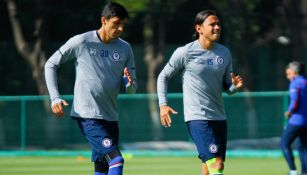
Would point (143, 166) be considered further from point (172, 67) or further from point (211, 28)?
point (211, 28)

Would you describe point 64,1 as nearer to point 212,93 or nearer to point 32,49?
point 32,49

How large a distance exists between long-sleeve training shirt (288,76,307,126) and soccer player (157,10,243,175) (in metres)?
5.64

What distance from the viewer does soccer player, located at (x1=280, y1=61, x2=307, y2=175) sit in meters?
16.7

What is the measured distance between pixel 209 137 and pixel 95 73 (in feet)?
4.93

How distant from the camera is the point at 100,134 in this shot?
10.5 m

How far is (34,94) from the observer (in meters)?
28.9

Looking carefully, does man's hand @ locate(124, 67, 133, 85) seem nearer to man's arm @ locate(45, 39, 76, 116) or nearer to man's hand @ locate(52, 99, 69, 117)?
man's arm @ locate(45, 39, 76, 116)

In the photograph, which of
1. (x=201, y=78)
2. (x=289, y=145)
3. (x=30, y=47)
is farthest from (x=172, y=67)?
(x=30, y=47)

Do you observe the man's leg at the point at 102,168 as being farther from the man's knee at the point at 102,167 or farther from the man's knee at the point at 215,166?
the man's knee at the point at 215,166

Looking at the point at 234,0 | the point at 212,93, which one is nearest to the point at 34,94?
the point at 234,0

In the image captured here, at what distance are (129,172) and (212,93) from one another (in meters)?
7.03

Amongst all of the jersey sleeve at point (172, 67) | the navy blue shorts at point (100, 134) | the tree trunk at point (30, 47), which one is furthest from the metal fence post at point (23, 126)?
the navy blue shorts at point (100, 134)

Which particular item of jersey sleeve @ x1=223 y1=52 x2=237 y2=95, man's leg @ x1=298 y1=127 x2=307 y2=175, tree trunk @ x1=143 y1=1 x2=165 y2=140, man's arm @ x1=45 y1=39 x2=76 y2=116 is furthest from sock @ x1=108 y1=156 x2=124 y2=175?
tree trunk @ x1=143 y1=1 x2=165 y2=140

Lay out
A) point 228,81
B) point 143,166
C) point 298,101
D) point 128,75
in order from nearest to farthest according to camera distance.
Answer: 1. point 128,75
2. point 228,81
3. point 298,101
4. point 143,166
